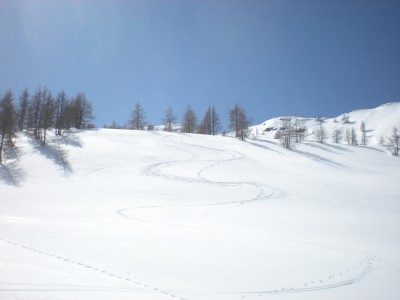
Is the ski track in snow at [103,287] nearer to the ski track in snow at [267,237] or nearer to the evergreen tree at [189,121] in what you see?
the ski track in snow at [267,237]

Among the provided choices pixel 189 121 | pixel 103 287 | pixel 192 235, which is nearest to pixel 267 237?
pixel 192 235

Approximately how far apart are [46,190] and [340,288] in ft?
76.8

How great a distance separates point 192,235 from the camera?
35.0ft

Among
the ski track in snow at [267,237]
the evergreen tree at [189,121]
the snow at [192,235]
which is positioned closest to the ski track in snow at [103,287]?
the snow at [192,235]

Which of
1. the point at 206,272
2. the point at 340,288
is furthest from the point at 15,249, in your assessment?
the point at 340,288

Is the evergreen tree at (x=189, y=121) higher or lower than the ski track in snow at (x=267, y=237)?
higher

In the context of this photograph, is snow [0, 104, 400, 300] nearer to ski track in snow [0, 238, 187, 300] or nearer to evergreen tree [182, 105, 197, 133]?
ski track in snow [0, 238, 187, 300]

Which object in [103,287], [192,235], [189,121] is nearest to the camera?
[103,287]

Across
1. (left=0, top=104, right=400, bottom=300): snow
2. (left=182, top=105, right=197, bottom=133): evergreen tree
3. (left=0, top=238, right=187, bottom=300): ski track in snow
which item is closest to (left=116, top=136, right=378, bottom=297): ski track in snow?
(left=0, top=104, right=400, bottom=300): snow

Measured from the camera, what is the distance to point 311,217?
52.0ft

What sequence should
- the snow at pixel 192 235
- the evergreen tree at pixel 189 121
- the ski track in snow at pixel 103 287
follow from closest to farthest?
the ski track in snow at pixel 103 287, the snow at pixel 192 235, the evergreen tree at pixel 189 121

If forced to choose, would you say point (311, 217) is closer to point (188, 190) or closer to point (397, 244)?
point (397, 244)

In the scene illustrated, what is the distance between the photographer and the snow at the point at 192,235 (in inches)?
249

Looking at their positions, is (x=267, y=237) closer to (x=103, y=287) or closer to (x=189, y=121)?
(x=103, y=287)
